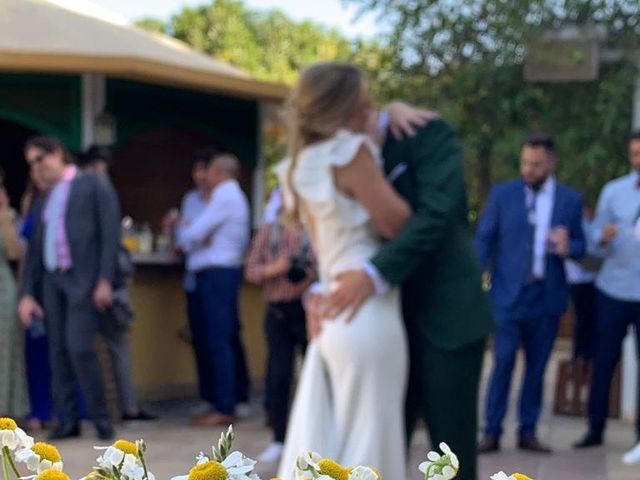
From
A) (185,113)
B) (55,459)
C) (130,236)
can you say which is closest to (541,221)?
(130,236)

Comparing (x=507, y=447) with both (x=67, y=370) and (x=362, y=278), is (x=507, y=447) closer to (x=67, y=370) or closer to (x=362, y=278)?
(x=67, y=370)

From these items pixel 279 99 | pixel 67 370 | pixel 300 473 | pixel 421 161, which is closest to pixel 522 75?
pixel 279 99

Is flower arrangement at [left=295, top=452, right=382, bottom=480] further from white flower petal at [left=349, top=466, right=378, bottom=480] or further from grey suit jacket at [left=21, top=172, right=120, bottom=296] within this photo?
grey suit jacket at [left=21, top=172, right=120, bottom=296]

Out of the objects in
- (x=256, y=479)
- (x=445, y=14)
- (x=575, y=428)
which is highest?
(x=445, y=14)

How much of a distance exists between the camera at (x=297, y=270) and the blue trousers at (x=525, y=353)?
118 centimetres

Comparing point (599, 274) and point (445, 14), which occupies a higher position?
point (445, 14)

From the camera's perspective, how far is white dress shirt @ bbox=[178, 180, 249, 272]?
376 inches

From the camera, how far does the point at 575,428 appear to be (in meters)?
9.55

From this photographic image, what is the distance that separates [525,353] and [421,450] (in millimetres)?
855

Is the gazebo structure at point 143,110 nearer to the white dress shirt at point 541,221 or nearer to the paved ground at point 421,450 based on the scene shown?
the paved ground at point 421,450

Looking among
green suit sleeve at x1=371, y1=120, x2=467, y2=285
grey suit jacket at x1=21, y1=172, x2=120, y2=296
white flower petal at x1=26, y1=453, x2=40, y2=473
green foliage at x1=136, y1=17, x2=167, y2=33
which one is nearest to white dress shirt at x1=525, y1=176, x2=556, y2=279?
grey suit jacket at x1=21, y1=172, x2=120, y2=296

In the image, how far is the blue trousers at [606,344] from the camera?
840cm

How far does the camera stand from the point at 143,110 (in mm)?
11898

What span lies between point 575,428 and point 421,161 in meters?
5.51
